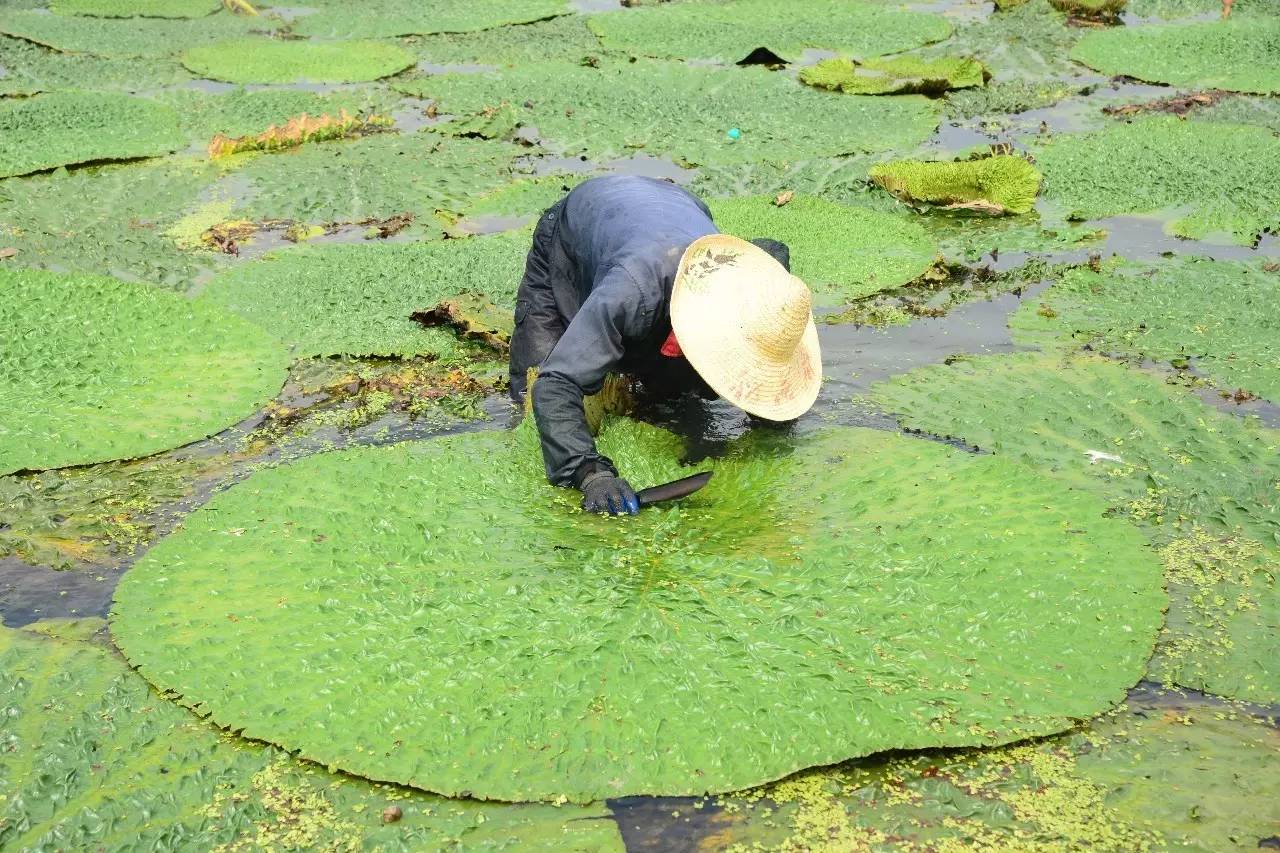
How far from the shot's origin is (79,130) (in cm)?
597

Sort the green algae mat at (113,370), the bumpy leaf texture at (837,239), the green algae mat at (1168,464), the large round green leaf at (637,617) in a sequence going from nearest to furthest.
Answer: the large round green leaf at (637,617) → the green algae mat at (1168,464) → the green algae mat at (113,370) → the bumpy leaf texture at (837,239)

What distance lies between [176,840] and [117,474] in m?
1.45

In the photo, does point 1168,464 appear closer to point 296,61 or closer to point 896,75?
point 896,75

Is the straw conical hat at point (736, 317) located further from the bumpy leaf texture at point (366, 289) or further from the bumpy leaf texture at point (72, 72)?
the bumpy leaf texture at point (72, 72)

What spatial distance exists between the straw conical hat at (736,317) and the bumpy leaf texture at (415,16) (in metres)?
5.75

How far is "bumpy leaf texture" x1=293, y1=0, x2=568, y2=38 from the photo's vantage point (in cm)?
795

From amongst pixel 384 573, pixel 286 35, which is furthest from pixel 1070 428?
pixel 286 35

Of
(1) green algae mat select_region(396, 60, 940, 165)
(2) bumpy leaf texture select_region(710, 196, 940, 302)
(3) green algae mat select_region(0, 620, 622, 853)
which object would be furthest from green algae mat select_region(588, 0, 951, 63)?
(3) green algae mat select_region(0, 620, 622, 853)

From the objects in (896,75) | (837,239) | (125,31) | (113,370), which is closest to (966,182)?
(837,239)

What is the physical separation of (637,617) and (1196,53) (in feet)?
19.2

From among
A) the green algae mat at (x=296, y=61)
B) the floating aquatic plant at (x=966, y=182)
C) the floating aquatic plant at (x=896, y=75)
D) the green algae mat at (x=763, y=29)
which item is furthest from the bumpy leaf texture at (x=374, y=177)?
the green algae mat at (x=763, y=29)

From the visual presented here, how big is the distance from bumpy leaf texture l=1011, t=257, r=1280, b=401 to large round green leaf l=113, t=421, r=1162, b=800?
1056 mm

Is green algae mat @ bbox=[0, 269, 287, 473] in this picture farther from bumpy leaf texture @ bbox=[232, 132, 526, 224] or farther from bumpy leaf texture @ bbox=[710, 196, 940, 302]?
bumpy leaf texture @ bbox=[710, 196, 940, 302]

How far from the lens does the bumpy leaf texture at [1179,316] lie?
3.69m
